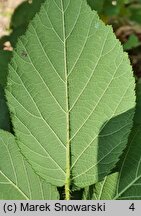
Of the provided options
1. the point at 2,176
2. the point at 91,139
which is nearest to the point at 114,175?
the point at 91,139

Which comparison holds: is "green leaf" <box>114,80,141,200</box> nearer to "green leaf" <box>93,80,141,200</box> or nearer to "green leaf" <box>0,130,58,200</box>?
"green leaf" <box>93,80,141,200</box>

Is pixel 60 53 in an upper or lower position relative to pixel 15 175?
upper

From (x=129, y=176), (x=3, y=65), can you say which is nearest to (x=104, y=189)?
(x=129, y=176)

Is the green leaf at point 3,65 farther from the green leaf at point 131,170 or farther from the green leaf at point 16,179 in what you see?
the green leaf at point 131,170

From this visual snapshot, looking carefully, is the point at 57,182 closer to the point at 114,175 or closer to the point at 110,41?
the point at 114,175

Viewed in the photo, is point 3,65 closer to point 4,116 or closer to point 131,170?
point 4,116

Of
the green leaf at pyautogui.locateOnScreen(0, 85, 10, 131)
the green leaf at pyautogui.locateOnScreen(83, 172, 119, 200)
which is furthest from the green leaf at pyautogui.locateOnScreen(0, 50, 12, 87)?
the green leaf at pyautogui.locateOnScreen(83, 172, 119, 200)
